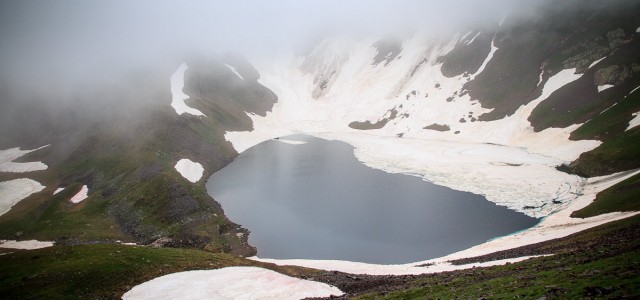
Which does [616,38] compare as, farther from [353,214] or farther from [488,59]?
[353,214]

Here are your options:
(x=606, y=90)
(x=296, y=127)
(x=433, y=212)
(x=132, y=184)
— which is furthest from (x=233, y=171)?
(x=606, y=90)

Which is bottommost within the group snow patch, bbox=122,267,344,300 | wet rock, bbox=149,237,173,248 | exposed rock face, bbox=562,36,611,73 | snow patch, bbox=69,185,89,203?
snow patch, bbox=122,267,344,300

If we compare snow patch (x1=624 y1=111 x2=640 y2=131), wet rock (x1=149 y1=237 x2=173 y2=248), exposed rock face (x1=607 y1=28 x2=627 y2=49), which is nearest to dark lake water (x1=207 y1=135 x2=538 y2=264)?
wet rock (x1=149 y1=237 x2=173 y2=248)

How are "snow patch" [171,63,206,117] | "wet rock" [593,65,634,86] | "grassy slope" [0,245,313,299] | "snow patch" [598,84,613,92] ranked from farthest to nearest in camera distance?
"snow patch" [171,63,206,117], "snow patch" [598,84,613,92], "wet rock" [593,65,634,86], "grassy slope" [0,245,313,299]

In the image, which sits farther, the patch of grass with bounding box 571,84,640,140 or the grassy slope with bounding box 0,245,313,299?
the patch of grass with bounding box 571,84,640,140

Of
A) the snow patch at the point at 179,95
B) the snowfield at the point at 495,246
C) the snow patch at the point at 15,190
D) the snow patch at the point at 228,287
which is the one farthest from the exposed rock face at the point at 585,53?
the snow patch at the point at 15,190

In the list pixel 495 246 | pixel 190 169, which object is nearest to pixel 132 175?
pixel 190 169

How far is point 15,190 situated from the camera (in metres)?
70.2

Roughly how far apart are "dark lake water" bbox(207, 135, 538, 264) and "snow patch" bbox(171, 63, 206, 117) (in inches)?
1355

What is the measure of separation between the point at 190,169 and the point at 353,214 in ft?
135

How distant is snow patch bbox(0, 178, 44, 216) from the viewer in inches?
2506

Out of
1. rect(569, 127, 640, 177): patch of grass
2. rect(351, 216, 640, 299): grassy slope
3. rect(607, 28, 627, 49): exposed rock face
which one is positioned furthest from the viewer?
rect(607, 28, 627, 49): exposed rock face

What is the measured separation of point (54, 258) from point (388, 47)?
191m

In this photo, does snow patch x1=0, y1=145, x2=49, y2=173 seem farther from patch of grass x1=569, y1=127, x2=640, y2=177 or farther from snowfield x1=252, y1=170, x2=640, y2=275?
patch of grass x1=569, y1=127, x2=640, y2=177
